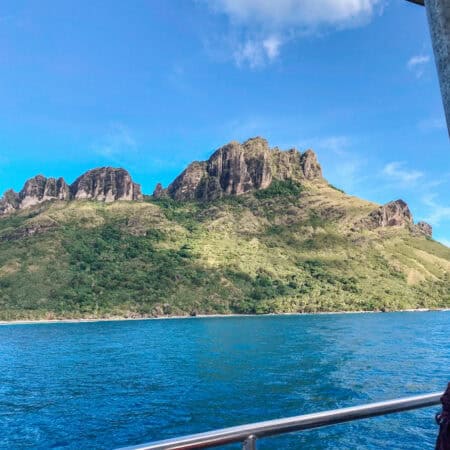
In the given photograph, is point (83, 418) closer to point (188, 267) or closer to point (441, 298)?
point (188, 267)

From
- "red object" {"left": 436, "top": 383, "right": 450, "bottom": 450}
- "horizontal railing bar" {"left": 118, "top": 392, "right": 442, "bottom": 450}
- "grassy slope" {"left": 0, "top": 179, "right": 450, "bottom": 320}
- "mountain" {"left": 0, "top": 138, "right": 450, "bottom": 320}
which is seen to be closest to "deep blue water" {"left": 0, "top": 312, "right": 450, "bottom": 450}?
"horizontal railing bar" {"left": 118, "top": 392, "right": 442, "bottom": 450}

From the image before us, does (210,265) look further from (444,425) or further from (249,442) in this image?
(444,425)

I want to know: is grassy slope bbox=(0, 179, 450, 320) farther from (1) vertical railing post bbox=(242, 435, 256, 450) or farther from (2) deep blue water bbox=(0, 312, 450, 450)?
(1) vertical railing post bbox=(242, 435, 256, 450)

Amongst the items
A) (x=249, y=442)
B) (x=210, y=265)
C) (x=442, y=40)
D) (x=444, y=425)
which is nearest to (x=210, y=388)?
(x=249, y=442)

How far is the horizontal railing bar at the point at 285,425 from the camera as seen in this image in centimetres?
170

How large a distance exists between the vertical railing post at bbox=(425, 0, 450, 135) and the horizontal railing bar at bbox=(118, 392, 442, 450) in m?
1.47

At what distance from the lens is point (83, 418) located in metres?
23.5

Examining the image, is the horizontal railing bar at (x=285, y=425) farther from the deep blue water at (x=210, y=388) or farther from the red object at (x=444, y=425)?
the deep blue water at (x=210, y=388)

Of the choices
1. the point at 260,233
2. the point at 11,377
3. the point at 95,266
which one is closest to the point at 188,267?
the point at 95,266

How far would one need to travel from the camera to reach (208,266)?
149000 millimetres

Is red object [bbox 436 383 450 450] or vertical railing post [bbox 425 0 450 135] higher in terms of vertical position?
vertical railing post [bbox 425 0 450 135]

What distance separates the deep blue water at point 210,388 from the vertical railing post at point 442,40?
1852 cm

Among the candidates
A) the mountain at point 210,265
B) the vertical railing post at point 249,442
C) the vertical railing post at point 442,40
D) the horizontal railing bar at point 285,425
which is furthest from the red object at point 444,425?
the mountain at point 210,265

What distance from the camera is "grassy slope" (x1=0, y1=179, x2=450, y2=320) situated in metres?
128
